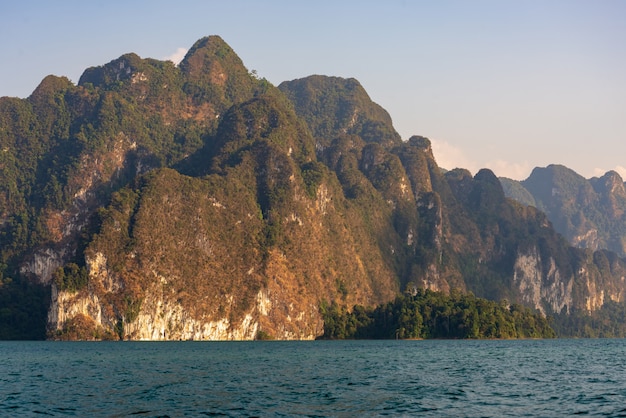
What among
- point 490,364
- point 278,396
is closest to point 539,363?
point 490,364

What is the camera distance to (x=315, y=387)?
75312mm

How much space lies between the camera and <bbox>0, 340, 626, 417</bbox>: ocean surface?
60.0m

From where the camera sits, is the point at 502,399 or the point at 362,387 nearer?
the point at 502,399

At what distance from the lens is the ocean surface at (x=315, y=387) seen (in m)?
60.0

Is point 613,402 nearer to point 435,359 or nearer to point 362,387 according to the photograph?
point 362,387

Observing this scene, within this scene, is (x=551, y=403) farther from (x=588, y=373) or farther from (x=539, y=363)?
(x=539, y=363)

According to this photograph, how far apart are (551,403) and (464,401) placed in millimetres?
6356

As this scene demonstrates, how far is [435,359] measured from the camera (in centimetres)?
11769

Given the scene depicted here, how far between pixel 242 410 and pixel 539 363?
59.9 meters

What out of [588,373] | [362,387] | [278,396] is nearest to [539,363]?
[588,373]

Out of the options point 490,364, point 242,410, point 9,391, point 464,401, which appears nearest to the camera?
point 242,410

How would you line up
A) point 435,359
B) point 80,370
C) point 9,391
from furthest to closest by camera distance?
point 435,359
point 80,370
point 9,391

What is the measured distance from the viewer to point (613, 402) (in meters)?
63.0

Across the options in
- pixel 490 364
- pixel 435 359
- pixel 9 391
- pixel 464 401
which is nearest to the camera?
pixel 464 401
